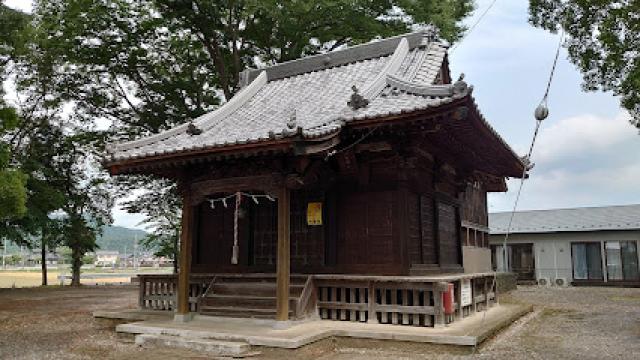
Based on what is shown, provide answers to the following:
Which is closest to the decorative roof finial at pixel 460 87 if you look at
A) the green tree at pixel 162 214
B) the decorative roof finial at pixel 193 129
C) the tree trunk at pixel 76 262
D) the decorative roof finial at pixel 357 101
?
the decorative roof finial at pixel 357 101

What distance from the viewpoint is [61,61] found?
21000 millimetres

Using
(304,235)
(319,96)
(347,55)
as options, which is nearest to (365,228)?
(304,235)

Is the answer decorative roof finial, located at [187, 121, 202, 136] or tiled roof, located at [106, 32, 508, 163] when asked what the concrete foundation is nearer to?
tiled roof, located at [106, 32, 508, 163]

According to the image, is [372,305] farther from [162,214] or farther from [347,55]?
[162,214]

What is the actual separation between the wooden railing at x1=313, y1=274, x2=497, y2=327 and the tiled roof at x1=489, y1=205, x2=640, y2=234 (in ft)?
62.3

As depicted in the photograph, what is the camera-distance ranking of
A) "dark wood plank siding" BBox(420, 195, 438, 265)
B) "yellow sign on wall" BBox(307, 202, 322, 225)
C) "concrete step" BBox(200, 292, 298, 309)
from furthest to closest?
1. "dark wood plank siding" BBox(420, 195, 438, 265)
2. "yellow sign on wall" BBox(307, 202, 322, 225)
3. "concrete step" BBox(200, 292, 298, 309)

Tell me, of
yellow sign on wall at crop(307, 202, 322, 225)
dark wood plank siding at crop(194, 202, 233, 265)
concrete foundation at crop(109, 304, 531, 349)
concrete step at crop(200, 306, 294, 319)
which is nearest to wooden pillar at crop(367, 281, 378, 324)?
concrete foundation at crop(109, 304, 531, 349)

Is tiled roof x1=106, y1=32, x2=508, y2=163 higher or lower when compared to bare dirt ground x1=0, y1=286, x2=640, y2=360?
higher

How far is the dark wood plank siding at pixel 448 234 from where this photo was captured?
1177 centimetres

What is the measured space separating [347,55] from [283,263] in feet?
23.3

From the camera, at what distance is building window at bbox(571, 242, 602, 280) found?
26.0m

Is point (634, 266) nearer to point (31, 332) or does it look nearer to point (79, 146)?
point (31, 332)

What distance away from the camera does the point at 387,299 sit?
989cm

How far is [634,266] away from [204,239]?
2296 centimetres
